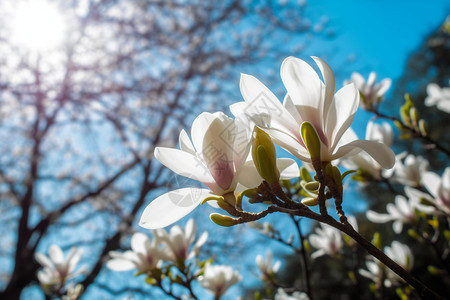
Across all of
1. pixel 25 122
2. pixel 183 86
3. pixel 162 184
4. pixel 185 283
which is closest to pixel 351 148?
pixel 185 283

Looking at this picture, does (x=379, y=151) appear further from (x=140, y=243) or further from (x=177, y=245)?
(x=140, y=243)

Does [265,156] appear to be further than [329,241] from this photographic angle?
No

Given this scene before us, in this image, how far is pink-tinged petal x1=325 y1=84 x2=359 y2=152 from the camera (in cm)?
38

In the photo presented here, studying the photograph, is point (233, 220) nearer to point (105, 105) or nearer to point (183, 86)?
point (105, 105)

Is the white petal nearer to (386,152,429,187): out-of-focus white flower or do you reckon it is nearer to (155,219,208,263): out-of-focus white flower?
(155,219,208,263): out-of-focus white flower

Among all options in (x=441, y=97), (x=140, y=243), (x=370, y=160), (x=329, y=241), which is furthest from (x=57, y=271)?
(x=441, y=97)

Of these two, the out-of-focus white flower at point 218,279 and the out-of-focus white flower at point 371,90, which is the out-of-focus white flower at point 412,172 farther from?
the out-of-focus white flower at point 218,279

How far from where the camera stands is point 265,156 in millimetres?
360

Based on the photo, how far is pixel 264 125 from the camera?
1.18ft

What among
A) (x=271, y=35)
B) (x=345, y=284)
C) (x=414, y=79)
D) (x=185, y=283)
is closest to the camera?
(x=185, y=283)

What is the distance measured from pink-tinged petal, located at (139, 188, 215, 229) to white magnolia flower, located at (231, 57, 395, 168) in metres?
0.12

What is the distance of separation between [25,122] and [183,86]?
2022 millimetres

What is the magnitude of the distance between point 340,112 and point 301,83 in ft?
0.20

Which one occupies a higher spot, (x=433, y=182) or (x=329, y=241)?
(x=433, y=182)
